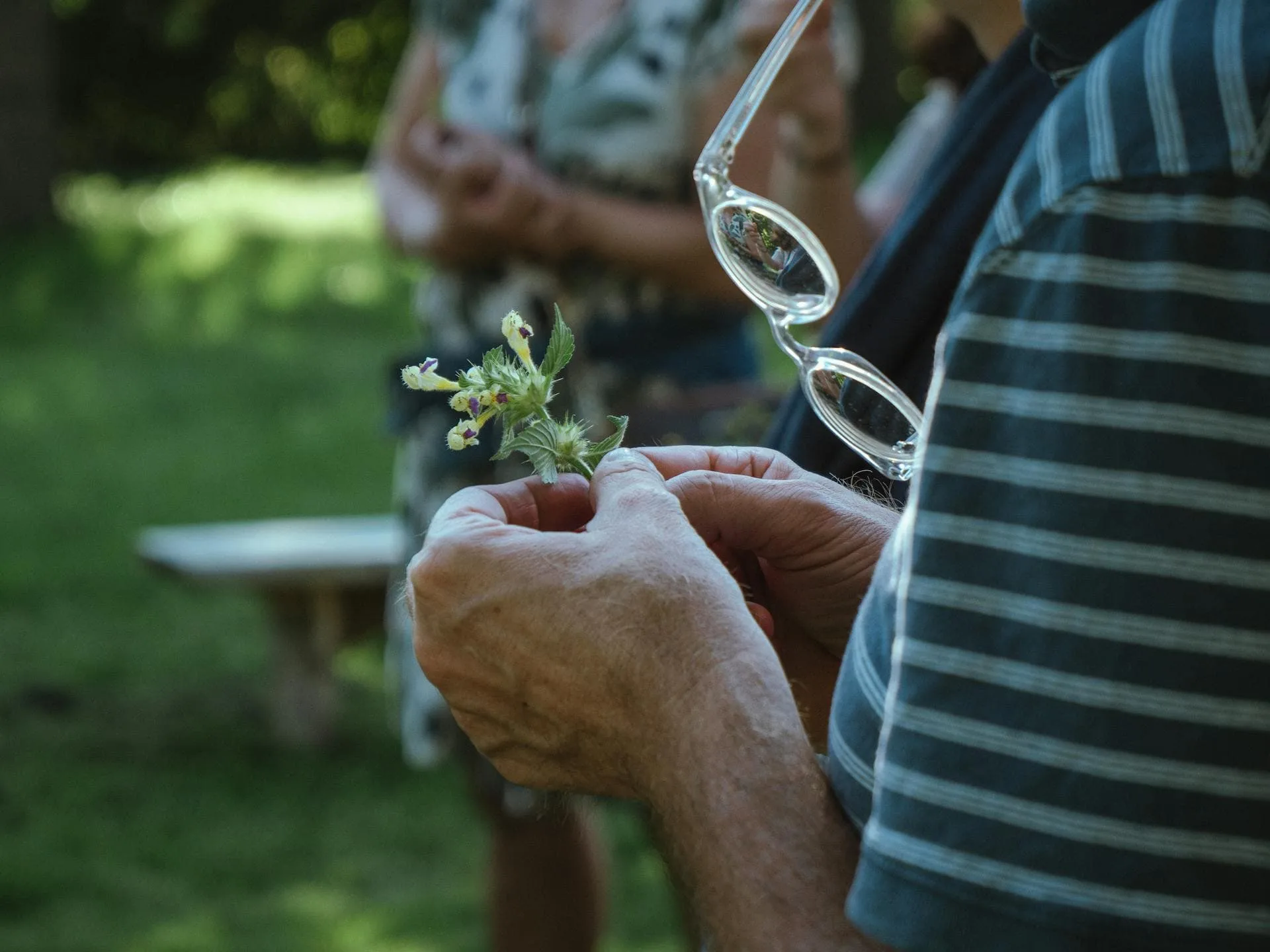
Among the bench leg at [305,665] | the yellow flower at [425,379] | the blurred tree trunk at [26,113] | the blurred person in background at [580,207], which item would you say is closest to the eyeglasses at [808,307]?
the yellow flower at [425,379]

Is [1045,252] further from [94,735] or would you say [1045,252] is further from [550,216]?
[94,735]

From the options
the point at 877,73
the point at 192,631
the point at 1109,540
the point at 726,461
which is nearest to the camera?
the point at 1109,540

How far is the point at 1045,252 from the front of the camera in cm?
88

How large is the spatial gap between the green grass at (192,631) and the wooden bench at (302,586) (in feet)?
0.59

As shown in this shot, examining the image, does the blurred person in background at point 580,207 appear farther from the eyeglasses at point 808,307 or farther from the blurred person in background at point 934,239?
the eyeglasses at point 808,307

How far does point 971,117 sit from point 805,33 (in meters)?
0.68

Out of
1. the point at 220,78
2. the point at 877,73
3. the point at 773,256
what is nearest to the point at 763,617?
the point at 773,256

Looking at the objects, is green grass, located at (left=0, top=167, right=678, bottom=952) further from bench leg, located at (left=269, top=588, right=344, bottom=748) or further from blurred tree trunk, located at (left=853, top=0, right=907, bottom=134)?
blurred tree trunk, located at (left=853, top=0, right=907, bottom=134)

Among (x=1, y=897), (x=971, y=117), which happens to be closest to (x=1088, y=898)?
(x=971, y=117)

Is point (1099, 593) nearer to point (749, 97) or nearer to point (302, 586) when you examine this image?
point (749, 97)

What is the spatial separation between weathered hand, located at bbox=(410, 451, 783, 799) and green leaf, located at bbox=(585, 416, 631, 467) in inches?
1.3

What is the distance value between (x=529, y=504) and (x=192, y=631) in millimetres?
5593

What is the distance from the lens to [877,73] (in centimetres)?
1594

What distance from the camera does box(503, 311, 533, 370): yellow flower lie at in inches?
49.4
